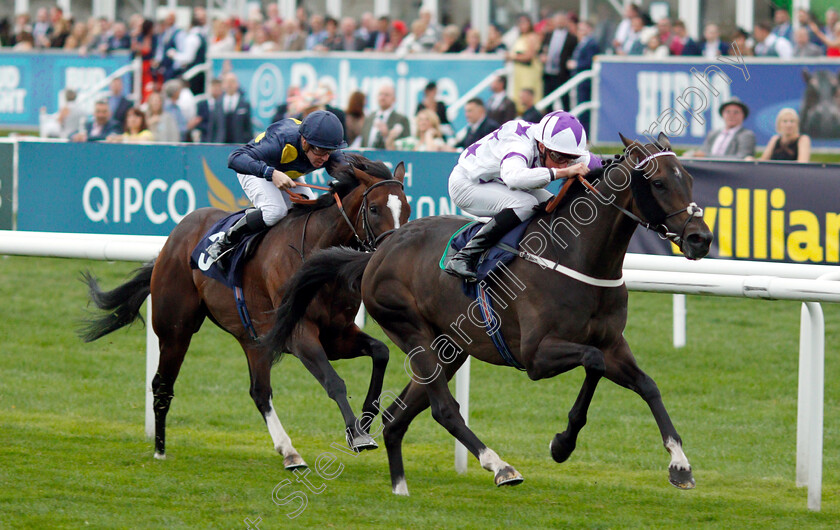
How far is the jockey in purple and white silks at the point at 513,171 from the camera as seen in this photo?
4836 mm

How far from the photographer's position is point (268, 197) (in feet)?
19.4

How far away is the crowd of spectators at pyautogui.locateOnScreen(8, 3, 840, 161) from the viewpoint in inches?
456

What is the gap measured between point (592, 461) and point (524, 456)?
1.15 feet

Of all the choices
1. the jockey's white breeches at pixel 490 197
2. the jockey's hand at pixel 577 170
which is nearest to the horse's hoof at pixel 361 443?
the jockey's white breeches at pixel 490 197

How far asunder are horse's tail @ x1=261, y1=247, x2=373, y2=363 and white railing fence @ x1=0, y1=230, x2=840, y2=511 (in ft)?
→ 2.29

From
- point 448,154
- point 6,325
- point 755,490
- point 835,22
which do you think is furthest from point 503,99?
point 755,490

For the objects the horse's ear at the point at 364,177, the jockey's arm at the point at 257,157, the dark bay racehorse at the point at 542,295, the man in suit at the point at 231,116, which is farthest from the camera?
the man in suit at the point at 231,116

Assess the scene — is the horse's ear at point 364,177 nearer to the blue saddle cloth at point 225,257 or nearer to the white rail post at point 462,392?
the blue saddle cloth at point 225,257

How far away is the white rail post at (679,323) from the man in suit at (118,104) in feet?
24.0

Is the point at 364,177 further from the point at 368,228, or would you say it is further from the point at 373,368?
the point at 373,368

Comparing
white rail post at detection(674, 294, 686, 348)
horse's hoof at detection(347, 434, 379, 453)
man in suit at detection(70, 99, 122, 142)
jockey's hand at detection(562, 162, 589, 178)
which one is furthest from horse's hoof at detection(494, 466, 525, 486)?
man in suit at detection(70, 99, 122, 142)

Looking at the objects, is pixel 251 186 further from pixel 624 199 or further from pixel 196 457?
pixel 624 199

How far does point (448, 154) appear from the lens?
9367 millimetres

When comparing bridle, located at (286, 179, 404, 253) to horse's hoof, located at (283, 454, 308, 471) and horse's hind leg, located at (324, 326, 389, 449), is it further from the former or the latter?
horse's hoof, located at (283, 454, 308, 471)
